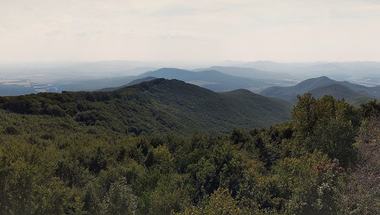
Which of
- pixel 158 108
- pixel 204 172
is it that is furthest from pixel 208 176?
pixel 158 108

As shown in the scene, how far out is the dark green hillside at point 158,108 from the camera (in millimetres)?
56812

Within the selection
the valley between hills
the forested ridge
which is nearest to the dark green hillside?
the valley between hills

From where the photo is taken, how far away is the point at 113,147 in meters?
Result: 30.8

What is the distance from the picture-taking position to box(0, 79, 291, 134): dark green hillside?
56.8 m

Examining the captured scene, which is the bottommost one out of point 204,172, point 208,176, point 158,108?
point 158,108

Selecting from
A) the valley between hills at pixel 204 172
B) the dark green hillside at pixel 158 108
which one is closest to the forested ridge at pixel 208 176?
the valley between hills at pixel 204 172

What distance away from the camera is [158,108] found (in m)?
98.2

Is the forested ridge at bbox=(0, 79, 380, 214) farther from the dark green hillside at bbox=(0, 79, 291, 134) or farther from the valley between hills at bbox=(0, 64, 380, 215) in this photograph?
the dark green hillside at bbox=(0, 79, 291, 134)

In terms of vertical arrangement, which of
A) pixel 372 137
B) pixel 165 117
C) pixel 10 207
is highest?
pixel 372 137

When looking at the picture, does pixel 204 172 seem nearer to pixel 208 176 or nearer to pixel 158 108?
pixel 208 176

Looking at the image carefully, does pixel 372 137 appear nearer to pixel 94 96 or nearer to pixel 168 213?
pixel 168 213

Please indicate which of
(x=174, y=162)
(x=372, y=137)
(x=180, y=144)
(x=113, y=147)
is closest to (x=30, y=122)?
(x=113, y=147)

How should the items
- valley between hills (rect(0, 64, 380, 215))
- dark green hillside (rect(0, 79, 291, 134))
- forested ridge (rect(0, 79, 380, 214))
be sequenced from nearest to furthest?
forested ridge (rect(0, 79, 380, 214)), valley between hills (rect(0, 64, 380, 215)), dark green hillside (rect(0, 79, 291, 134))

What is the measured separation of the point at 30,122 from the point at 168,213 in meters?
42.2
